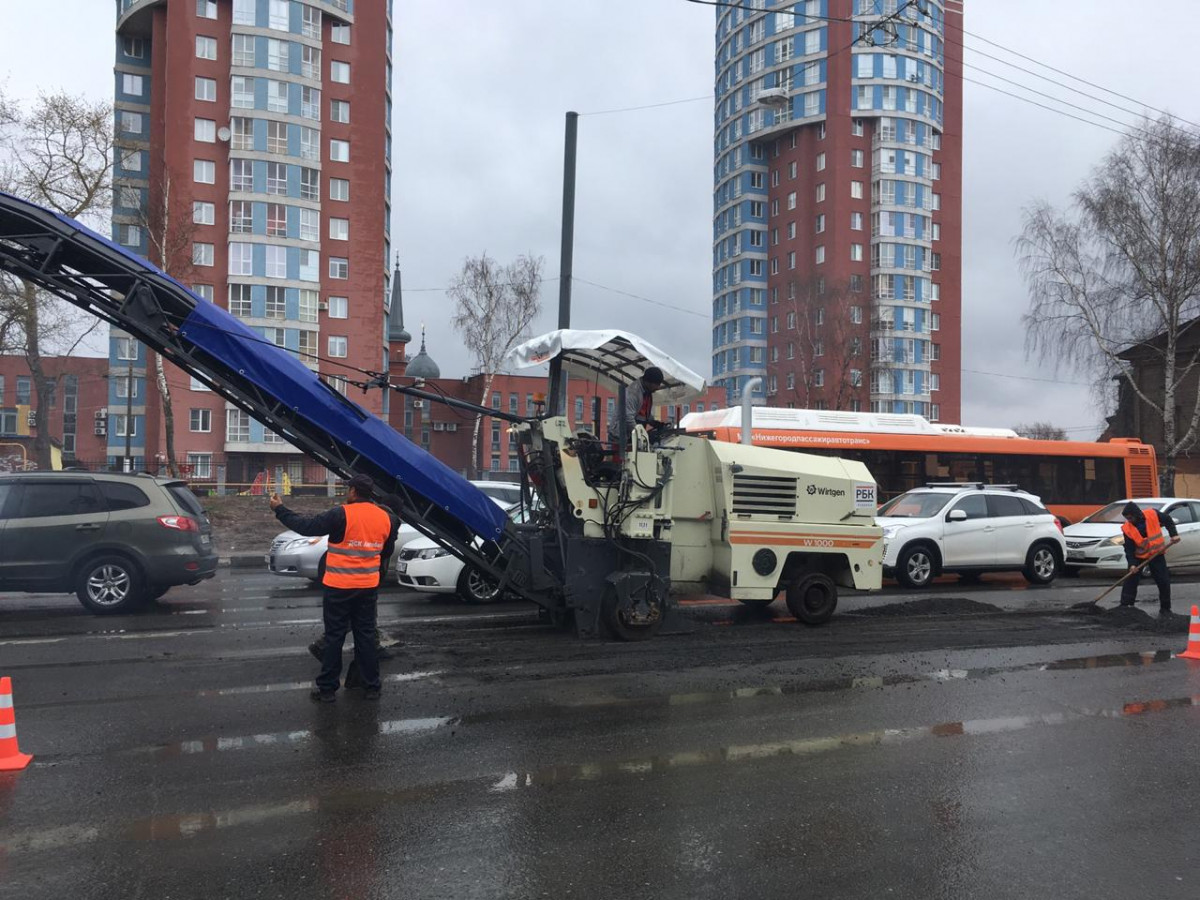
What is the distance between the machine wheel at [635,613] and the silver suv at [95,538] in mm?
5946

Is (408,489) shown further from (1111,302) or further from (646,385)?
(1111,302)

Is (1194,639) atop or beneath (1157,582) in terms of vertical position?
beneath

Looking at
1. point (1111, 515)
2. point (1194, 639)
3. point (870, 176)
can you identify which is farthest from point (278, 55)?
point (1194, 639)

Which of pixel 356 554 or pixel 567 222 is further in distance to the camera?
pixel 567 222

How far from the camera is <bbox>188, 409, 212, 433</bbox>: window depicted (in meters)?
53.9

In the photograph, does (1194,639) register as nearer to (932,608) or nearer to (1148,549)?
(1148,549)

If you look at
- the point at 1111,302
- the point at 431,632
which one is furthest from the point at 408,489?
the point at 1111,302

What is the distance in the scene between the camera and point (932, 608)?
12641 mm

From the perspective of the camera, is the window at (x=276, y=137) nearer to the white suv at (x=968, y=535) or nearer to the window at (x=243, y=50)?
the window at (x=243, y=50)

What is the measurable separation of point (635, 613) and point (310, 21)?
57.4 meters

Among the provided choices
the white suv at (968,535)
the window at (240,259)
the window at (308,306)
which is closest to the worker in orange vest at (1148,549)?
the white suv at (968,535)

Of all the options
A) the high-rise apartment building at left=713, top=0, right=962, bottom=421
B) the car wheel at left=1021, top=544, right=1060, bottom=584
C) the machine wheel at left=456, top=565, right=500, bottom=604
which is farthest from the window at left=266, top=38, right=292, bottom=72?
the car wheel at left=1021, top=544, right=1060, bottom=584

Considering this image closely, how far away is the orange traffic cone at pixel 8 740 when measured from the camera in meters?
5.59

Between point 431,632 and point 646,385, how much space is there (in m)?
3.63
